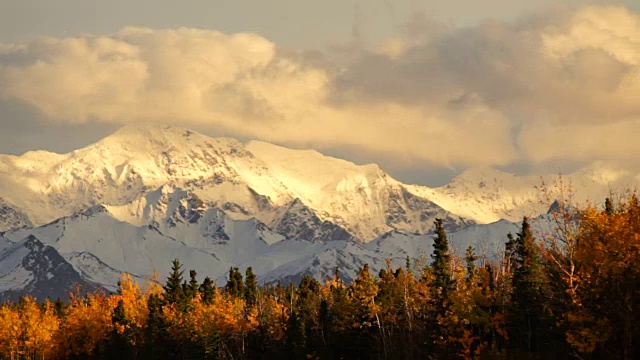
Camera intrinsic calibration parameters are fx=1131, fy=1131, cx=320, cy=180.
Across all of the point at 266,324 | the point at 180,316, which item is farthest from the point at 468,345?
the point at 180,316

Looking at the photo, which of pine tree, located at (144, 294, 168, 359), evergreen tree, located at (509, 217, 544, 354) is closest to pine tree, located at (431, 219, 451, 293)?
evergreen tree, located at (509, 217, 544, 354)

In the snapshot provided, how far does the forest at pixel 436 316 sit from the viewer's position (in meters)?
86.8

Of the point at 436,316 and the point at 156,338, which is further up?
the point at 156,338

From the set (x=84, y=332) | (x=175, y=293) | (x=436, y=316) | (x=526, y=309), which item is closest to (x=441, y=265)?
(x=436, y=316)

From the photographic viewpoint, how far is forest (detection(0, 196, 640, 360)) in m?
86.8

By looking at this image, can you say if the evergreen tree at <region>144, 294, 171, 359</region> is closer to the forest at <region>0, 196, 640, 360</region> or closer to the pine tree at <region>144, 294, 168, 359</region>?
the pine tree at <region>144, 294, 168, 359</region>

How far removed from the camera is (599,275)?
284 ft

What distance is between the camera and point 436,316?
118625 millimetres

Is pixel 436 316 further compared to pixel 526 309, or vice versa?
pixel 436 316

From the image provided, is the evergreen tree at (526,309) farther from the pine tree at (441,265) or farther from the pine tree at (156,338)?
the pine tree at (156,338)

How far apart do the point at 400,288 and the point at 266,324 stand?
3438cm

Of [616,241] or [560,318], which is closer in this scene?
[616,241]

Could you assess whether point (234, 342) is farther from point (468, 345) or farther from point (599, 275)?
point (599, 275)

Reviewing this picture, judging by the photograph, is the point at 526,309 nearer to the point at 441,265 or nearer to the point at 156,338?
the point at 441,265
